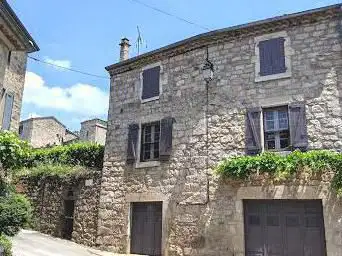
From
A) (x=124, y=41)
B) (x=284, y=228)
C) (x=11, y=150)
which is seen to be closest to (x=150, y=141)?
(x=124, y=41)

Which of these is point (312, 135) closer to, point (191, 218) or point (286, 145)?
point (286, 145)

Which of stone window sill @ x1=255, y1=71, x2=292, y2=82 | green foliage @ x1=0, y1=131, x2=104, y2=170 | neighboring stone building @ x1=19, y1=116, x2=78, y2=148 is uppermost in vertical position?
neighboring stone building @ x1=19, y1=116, x2=78, y2=148

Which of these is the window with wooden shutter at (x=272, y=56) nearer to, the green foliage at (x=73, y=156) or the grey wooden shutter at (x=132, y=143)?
the grey wooden shutter at (x=132, y=143)

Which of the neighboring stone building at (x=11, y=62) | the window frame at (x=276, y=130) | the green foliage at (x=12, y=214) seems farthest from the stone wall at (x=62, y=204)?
the window frame at (x=276, y=130)

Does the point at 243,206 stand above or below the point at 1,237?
above

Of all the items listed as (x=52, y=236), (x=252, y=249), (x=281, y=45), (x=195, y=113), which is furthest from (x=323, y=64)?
Result: (x=52, y=236)

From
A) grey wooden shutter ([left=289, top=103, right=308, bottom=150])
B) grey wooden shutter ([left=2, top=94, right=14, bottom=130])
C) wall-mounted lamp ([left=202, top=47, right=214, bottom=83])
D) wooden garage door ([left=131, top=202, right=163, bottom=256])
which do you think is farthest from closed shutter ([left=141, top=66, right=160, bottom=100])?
grey wooden shutter ([left=289, top=103, right=308, bottom=150])

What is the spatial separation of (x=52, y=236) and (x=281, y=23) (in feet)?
34.1

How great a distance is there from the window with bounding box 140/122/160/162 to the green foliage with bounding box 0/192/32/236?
4.45 metres

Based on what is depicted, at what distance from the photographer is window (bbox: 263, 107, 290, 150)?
10.3 metres

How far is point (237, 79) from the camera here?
1138cm

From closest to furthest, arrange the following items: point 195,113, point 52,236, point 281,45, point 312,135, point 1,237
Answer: point 1,237
point 312,135
point 281,45
point 195,113
point 52,236

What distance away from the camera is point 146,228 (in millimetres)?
12016

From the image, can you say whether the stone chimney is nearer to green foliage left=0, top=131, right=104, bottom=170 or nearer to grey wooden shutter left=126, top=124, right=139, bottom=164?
grey wooden shutter left=126, top=124, right=139, bottom=164
